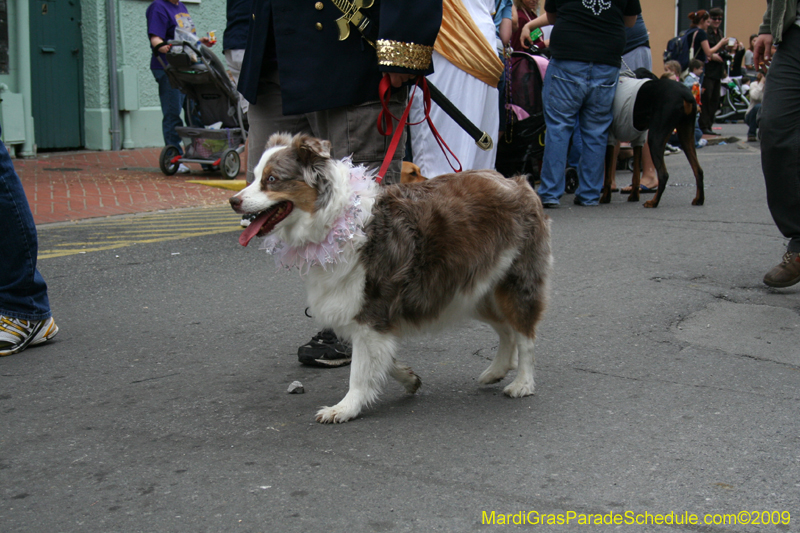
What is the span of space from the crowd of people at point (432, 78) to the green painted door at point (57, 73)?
752 cm

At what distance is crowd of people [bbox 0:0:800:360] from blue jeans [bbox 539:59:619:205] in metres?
0.01

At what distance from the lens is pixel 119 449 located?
2908 millimetres

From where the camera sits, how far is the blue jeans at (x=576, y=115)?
8312 millimetres

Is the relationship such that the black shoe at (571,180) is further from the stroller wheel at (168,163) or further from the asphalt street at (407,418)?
the stroller wheel at (168,163)

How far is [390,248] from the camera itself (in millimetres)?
3143

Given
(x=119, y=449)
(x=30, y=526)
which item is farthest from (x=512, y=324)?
(x=30, y=526)

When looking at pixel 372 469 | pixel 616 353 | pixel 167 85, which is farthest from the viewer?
pixel 167 85

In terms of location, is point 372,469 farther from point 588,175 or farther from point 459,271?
point 588,175

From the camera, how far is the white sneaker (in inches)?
158

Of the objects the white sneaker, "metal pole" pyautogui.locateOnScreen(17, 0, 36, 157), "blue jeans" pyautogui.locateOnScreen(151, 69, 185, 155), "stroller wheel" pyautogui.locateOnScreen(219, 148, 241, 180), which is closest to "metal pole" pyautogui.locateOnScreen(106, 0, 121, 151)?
"metal pole" pyautogui.locateOnScreen(17, 0, 36, 157)

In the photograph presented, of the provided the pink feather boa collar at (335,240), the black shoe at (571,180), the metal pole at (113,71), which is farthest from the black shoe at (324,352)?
the metal pole at (113,71)

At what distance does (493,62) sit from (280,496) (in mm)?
6087

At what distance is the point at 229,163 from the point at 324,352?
7.28 m

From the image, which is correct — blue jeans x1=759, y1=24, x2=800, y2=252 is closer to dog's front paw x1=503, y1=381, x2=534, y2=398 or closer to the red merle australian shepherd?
the red merle australian shepherd
